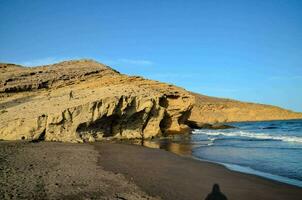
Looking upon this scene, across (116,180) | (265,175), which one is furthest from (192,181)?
(265,175)

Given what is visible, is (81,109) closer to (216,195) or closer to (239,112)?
(216,195)

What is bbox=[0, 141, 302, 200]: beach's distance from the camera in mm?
7488

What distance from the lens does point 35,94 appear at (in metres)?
27.6

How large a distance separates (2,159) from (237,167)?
926 cm

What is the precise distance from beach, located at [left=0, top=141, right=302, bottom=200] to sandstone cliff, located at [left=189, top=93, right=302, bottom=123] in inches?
2967

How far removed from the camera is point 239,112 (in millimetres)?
98438

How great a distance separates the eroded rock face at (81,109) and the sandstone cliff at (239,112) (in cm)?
5590

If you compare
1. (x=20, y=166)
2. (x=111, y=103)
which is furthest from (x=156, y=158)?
(x=111, y=103)

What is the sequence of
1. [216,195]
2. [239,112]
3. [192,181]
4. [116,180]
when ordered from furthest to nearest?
[239,112] < [192,181] < [116,180] < [216,195]

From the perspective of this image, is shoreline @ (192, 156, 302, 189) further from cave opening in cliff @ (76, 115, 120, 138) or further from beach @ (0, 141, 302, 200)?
cave opening in cliff @ (76, 115, 120, 138)

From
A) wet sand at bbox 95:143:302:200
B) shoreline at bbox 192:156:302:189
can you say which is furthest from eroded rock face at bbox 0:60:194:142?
shoreline at bbox 192:156:302:189

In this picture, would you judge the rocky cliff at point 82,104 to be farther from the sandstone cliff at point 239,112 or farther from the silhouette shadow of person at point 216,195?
the sandstone cliff at point 239,112

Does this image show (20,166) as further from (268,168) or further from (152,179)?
(268,168)

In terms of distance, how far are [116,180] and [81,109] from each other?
13257mm
